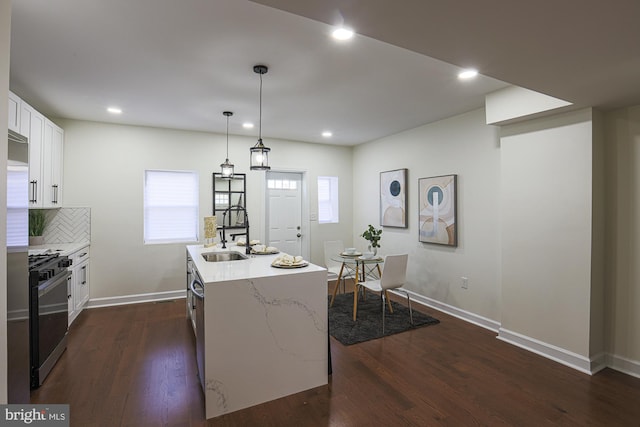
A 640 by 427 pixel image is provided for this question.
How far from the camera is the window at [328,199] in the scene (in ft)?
20.0

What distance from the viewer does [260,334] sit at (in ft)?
7.47

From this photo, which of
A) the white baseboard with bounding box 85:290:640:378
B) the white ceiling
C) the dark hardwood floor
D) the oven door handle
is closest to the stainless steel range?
the oven door handle

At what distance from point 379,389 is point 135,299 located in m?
3.89

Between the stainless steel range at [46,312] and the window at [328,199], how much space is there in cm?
401

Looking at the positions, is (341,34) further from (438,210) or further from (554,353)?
(554,353)

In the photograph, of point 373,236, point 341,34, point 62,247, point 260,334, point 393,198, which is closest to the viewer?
point 341,34

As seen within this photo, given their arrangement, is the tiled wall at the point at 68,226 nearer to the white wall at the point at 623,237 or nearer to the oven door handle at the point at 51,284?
the oven door handle at the point at 51,284

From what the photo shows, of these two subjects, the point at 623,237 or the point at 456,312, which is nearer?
the point at 623,237

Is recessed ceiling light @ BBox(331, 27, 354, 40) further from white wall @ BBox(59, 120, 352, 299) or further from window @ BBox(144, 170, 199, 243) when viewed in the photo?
window @ BBox(144, 170, 199, 243)

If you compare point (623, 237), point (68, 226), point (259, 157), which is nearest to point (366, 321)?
point (259, 157)

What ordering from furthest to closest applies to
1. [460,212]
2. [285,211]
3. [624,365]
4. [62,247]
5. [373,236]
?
[285,211] → [373,236] → [460,212] → [62,247] → [624,365]

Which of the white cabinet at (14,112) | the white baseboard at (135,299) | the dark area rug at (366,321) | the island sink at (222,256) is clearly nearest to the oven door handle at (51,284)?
the island sink at (222,256)

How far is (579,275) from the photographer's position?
2736 mm

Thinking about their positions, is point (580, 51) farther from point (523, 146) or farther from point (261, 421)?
point (261, 421)
